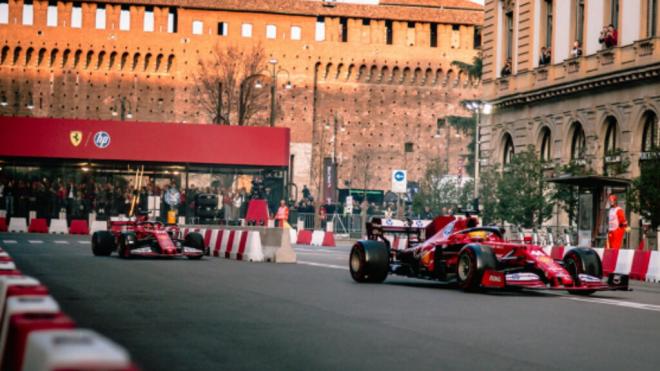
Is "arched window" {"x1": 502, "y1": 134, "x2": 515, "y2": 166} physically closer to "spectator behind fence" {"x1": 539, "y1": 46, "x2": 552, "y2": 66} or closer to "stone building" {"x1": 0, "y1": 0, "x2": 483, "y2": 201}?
"spectator behind fence" {"x1": 539, "y1": 46, "x2": 552, "y2": 66}

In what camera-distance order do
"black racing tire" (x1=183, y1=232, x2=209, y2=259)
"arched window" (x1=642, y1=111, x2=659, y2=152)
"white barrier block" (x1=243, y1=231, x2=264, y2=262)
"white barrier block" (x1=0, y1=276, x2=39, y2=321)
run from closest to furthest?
"white barrier block" (x1=0, y1=276, x2=39, y2=321) → "black racing tire" (x1=183, y1=232, x2=209, y2=259) → "white barrier block" (x1=243, y1=231, x2=264, y2=262) → "arched window" (x1=642, y1=111, x2=659, y2=152)

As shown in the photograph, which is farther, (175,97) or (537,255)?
(175,97)

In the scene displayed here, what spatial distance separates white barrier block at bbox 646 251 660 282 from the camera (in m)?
25.7

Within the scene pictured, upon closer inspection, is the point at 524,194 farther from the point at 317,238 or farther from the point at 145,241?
the point at 145,241

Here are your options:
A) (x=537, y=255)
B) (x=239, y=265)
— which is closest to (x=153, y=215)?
(x=239, y=265)

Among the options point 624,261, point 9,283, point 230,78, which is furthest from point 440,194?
point 9,283

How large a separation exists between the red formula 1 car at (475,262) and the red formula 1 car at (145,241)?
6.95 metres

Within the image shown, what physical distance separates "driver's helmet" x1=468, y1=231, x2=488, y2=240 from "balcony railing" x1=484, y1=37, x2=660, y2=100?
2138cm

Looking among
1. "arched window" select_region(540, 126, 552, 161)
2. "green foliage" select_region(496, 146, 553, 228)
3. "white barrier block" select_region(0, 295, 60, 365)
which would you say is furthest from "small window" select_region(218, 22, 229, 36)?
"white barrier block" select_region(0, 295, 60, 365)

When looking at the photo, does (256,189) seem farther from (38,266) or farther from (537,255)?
(537,255)

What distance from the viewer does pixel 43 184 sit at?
5634cm

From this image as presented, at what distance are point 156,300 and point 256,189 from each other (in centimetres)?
4200

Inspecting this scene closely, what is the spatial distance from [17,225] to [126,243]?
2862 cm

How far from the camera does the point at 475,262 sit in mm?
17594
